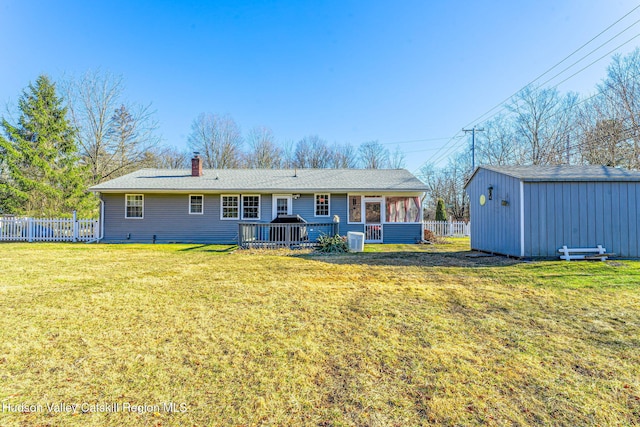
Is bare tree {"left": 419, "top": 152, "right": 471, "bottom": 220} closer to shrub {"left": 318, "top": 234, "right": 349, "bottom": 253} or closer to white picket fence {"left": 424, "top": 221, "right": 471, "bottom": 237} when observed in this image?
white picket fence {"left": 424, "top": 221, "right": 471, "bottom": 237}

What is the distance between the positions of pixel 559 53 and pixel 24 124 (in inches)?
1206

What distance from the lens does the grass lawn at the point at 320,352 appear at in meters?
1.98

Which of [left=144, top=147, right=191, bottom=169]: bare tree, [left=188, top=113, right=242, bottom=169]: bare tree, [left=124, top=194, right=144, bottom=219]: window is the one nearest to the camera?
[left=124, top=194, right=144, bottom=219]: window

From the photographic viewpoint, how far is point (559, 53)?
14.2m

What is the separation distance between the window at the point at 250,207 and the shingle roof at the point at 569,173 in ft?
31.9

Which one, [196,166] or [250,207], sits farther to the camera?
[196,166]

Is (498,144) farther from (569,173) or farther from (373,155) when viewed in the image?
(569,173)

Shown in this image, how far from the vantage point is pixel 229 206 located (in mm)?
14320

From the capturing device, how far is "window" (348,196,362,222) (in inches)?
567

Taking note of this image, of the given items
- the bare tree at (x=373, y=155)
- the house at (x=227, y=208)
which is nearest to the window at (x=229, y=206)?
the house at (x=227, y=208)

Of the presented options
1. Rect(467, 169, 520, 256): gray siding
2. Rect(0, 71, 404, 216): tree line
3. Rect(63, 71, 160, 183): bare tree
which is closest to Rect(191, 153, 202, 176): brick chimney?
Rect(0, 71, 404, 216): tree line

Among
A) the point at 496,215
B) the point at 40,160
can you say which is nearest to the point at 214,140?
the point at 40,160

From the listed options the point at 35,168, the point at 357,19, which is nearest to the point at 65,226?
the point at 35,168

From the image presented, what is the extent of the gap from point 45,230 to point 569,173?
68.8 ft
